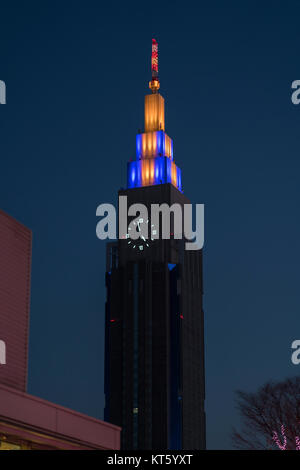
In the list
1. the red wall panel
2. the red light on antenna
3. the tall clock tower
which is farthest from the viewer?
the red light on antenna

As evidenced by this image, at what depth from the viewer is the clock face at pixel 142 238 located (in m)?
136

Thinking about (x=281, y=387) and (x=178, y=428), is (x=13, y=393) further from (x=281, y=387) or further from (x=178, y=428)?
(x=178, y=428)

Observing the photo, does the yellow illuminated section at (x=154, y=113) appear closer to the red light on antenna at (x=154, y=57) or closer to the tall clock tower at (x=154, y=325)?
the tall clock tower at (x=154, y=325)

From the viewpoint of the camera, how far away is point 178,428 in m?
121

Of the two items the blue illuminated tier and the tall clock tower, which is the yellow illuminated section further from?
the blue illuminated tier

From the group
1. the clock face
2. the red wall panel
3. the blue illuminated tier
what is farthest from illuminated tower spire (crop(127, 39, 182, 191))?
the red wall panel

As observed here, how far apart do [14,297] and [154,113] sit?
119574 millimetres

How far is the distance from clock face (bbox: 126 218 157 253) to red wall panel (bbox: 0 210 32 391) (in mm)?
106635

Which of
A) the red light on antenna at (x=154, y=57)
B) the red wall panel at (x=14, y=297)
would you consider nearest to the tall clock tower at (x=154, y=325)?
the red light on antenna at (x=154, y=57)

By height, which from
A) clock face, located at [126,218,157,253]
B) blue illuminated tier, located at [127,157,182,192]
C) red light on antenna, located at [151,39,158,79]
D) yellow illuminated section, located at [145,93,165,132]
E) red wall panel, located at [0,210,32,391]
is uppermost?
red light on antenna, located at [151,39,158,79]

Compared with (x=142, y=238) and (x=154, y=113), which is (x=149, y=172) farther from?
(x=154, y=113)

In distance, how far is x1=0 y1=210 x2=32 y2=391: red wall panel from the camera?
27812 mm
